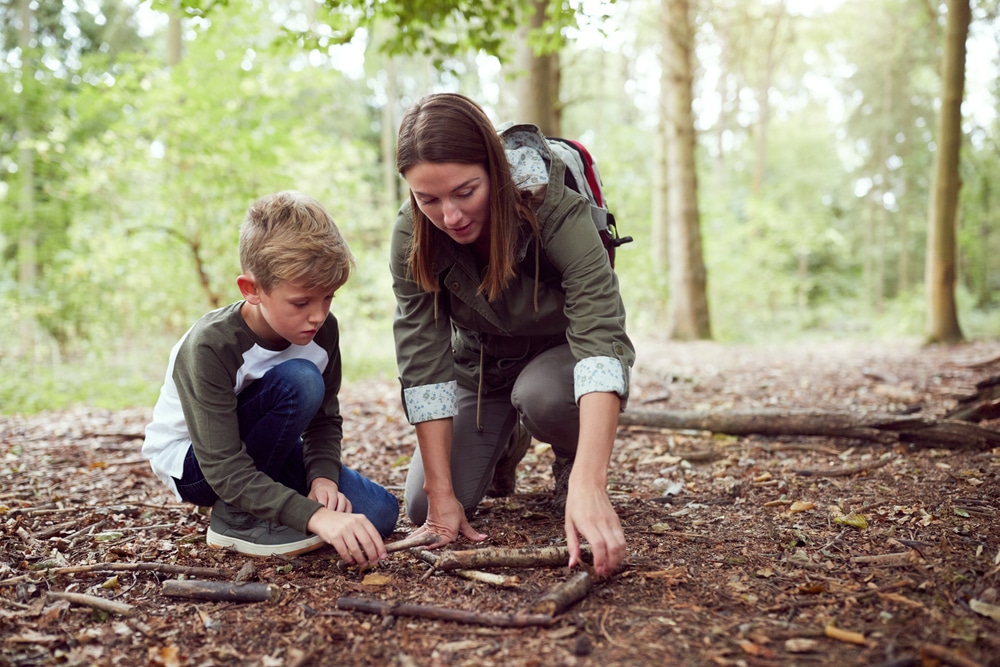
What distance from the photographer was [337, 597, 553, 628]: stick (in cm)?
172

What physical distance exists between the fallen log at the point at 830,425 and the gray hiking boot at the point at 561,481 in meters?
1.28

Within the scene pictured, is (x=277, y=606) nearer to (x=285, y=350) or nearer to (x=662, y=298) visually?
(x=285, y=350)

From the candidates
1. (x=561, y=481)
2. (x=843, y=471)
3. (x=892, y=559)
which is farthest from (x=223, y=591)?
(x=843, y=471)

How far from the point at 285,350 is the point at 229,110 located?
581cm

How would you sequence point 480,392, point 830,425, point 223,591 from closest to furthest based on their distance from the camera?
point 223,591 < point 480,392 < point 830,425

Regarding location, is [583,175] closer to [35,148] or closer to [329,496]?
[329,496]

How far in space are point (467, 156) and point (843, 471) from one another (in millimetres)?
2173

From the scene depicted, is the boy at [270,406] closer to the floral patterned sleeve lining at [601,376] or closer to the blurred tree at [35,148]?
the floral patterned sleeve lining at [601,376]

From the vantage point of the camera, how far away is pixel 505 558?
6.80 ft

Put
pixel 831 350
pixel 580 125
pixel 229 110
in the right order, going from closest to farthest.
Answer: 1. pixel 229 110
2. pixel 831 350
3. pixel 580 125

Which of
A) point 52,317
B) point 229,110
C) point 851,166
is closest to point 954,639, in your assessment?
point 229,110

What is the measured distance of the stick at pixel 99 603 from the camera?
1.86m

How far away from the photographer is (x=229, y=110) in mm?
7199

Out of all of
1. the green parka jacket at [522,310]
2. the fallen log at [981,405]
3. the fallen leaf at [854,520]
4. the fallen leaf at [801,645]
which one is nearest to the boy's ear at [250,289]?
the green parka jacket at [522,310]
